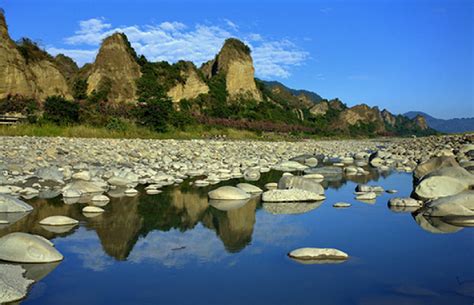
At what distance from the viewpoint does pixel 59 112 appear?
76.1 ft

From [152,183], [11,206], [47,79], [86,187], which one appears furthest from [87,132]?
[47,79]

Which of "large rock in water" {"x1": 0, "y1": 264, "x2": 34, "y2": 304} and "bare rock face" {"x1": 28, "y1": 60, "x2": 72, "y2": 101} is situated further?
"bare rock face" {"x1": 28, "y1": 60, "x2": 72, "y2": 101}

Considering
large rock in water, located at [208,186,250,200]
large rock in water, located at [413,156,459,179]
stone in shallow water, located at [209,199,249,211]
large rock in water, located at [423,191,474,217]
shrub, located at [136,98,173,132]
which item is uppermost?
shrub, located at [136,98,173,132]

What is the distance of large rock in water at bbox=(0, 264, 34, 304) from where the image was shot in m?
3.73

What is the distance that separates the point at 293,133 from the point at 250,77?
52.3 ft

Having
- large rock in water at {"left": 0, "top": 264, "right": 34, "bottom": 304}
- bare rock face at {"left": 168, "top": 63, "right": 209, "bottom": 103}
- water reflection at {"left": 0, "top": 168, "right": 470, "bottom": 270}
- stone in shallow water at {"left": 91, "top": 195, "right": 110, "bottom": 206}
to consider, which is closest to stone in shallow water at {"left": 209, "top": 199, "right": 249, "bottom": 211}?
water reflection at {"left": 0, "top": 168, "right": 470, "bottom": 270}

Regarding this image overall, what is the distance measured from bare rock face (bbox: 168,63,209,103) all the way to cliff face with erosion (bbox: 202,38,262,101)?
7785mm

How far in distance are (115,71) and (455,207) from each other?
127ft

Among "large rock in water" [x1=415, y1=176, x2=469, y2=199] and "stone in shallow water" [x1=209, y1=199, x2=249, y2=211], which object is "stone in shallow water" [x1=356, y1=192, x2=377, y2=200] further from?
"stone in shallow water" [x1=209, y1=199, x2=249, y2=211]

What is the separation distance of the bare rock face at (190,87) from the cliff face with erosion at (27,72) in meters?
12.5

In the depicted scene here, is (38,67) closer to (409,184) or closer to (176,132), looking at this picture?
(176,132)

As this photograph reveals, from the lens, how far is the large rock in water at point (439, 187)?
8.40m

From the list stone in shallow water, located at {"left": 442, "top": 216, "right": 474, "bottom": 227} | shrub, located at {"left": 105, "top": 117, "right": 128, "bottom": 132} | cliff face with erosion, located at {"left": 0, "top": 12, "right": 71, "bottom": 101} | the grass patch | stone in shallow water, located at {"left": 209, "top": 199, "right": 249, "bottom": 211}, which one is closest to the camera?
stone in shallow water, located at {"left": 442, "top": 216, "right": 474, "bottom": 227}

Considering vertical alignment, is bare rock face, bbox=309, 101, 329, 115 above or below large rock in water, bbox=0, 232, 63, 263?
above
